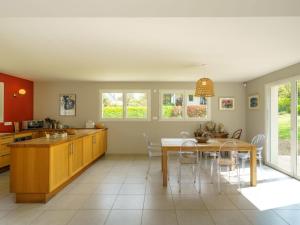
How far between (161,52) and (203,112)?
13.5 feet

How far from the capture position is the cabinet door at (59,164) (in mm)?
3572

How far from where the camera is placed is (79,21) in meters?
2.74

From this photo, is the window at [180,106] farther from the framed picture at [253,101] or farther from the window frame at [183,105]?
the framed picture at [253,101]

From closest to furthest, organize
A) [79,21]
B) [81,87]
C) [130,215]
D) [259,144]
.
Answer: [79,21], [130,215], [259,144], [81,87]

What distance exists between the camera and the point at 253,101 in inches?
273

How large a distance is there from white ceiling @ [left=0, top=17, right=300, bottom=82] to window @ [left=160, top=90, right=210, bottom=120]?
2.13 meters

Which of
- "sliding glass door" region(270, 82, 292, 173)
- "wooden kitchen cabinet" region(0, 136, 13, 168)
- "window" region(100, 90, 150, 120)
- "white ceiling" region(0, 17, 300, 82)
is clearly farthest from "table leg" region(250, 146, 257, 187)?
"wooden kitchen cabinet" region(0, 136, 13, 168)

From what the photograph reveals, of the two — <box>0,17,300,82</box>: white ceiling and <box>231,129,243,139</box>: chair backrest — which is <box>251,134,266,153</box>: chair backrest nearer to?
<box>231,129,243,139</box>: chair backrest

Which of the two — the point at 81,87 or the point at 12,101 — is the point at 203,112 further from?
the point at 12,101

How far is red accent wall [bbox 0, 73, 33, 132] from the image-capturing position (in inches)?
241

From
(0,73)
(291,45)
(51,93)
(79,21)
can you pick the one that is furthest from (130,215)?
(51,93)

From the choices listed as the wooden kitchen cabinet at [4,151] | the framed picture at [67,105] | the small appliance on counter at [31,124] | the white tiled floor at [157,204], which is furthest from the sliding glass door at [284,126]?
the small appliance on counter at [31,124]

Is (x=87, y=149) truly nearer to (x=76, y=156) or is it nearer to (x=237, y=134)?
(x=76, y=156)

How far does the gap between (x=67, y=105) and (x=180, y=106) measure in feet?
12.2
